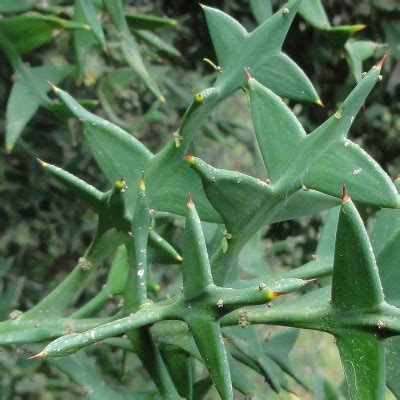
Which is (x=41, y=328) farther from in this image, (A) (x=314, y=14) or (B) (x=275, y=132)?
(A) (x=314, y=14)

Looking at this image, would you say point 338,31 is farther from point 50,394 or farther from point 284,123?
point 50,394

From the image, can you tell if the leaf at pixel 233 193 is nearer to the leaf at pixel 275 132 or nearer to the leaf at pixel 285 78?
the leaf at pixel 275 132

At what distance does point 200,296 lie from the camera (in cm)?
53

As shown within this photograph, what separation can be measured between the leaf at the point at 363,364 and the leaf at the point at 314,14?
0.54 m

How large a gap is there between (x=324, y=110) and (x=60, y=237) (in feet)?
1.95

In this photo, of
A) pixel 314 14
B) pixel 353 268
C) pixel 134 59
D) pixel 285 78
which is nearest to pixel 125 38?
pixel 134 59

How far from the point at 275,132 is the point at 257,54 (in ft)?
0.37

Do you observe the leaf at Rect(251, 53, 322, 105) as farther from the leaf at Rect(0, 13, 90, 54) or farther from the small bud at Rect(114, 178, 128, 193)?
the leaf at Rect(0, 13, 90, 54)

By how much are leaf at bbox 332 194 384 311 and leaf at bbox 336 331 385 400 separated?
0.02 meters

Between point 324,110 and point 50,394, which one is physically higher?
point 324,110

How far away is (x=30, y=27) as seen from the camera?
0.96m

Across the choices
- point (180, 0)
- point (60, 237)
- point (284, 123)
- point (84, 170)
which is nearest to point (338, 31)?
point (284, 123)

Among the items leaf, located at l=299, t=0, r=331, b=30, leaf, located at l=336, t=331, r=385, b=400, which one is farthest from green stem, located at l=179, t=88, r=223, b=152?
leaf, located at l=299, t=0, r=331, b=30

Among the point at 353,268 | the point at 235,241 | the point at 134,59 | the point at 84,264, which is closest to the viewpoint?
the point at 353,268
